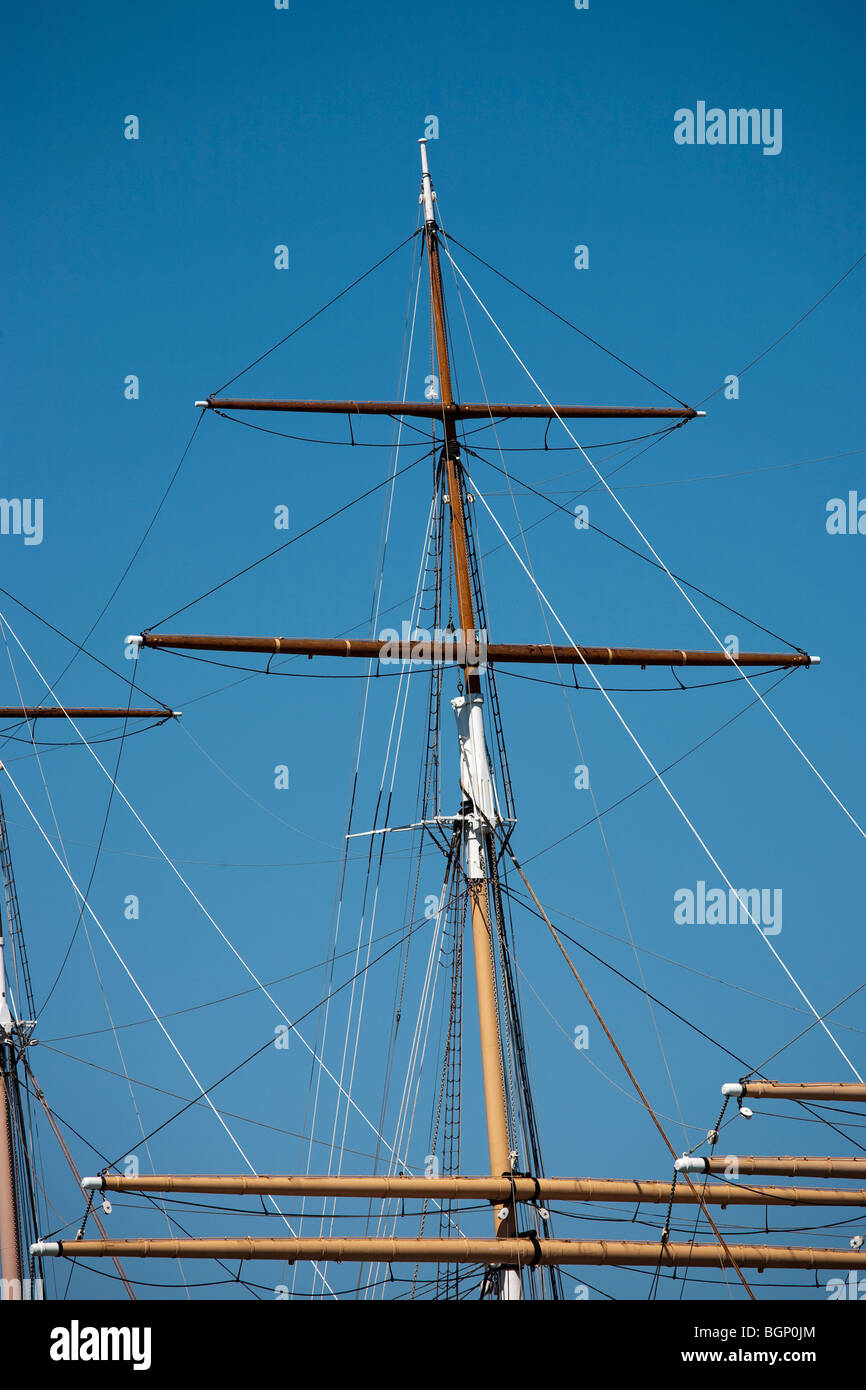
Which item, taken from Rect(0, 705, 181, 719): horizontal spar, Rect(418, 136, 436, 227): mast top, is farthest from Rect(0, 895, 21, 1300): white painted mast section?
Rect(418, 136, 436, 227): mast top

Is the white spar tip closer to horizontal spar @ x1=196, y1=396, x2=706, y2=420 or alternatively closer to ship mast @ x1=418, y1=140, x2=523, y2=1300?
ship mast @ x1=418, y1=140, x2=523, y2=1300

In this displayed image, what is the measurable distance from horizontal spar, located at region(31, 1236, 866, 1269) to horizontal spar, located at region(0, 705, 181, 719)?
13.4 meters

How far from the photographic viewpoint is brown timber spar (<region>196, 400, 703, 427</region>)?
35594mm

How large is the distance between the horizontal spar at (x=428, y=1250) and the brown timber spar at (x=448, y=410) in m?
15.7

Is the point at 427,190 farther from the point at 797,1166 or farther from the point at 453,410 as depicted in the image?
the point at 797,1166

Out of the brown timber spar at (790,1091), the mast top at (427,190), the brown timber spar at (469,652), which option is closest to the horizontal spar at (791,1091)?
the brown timber spar at (790,1091)

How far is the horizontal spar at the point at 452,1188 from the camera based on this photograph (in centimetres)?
2930

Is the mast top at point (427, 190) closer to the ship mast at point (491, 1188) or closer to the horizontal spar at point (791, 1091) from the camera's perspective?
the ship mast at point (491, 1188)

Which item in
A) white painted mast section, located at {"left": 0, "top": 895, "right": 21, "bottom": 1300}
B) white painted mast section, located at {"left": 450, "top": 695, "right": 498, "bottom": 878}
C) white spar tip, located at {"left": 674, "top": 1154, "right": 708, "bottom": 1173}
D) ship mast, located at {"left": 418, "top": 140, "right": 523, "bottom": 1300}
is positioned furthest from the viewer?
white painted mast section, located at {"left": 0, "top": 895, "right": 21, "bottom": 1300}

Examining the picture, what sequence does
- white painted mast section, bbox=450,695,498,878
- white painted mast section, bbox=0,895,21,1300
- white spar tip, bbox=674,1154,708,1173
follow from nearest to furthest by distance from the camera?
white spar tip, bbox=674,1154,708,1173 < white painted mast section, bbox=450,695,498,878 < white painted mast section, bbox=0,895,21,1300
